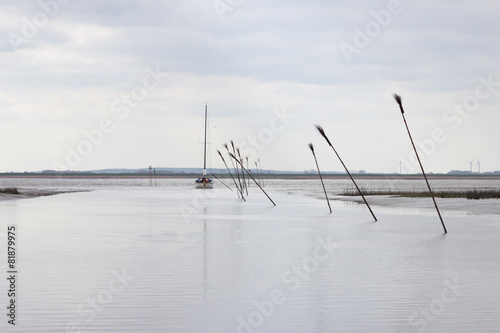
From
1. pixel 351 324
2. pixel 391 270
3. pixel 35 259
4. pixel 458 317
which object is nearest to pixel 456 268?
pixel 391 270

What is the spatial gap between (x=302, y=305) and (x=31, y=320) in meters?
4.23

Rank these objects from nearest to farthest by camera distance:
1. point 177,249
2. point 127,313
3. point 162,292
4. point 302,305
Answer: point 127,313 → point 302,305 → point 162,292 → point 177,249

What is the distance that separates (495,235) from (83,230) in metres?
14.6

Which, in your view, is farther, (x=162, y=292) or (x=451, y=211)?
(x=451, y=211)

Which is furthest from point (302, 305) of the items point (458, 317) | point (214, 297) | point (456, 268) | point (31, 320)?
point (456, 268)

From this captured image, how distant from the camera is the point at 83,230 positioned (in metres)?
26.7

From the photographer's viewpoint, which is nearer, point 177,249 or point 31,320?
point 31,320

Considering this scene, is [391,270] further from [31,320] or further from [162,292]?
[31,320]

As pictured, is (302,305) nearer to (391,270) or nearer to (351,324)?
(351,324)

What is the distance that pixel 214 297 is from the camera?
491 inches

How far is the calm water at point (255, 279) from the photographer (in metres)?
10.6

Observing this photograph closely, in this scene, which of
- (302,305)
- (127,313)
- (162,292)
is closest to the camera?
(127,313)

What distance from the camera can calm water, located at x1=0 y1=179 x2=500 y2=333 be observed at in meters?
10.6

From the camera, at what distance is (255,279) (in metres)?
14.8
